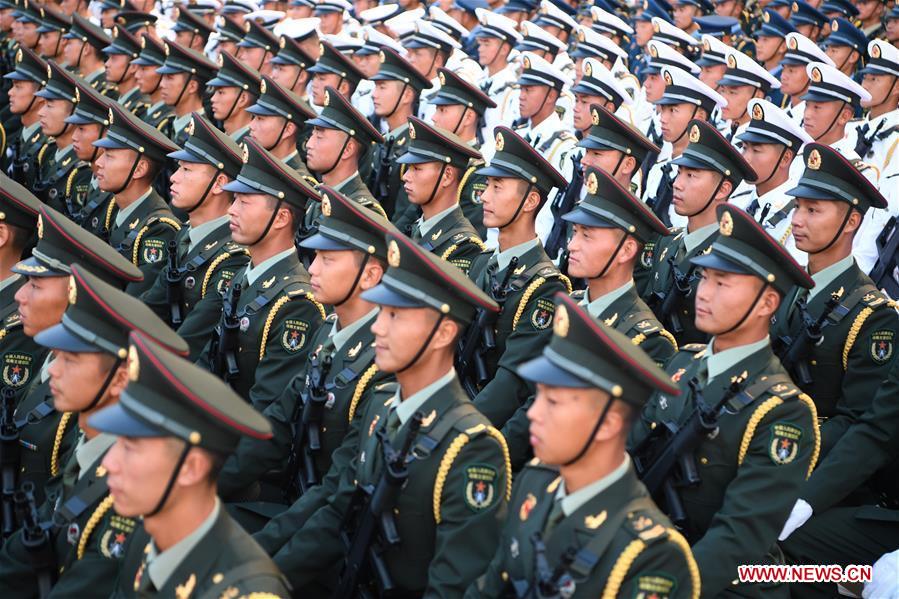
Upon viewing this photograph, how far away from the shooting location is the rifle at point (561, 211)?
9.42 m

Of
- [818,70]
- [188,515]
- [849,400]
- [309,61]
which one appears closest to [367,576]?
[188,515]

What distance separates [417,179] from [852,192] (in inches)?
123

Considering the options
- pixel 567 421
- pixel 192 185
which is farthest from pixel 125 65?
pixel 567 421

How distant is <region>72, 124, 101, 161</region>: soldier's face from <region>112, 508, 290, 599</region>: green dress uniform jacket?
6.69 metres

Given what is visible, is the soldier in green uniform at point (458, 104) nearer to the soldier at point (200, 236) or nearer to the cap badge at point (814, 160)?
the soldier at point (200, 236)

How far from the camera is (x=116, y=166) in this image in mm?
8141

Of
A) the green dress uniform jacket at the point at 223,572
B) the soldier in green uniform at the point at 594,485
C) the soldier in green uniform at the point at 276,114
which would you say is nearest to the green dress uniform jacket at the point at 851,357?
the soldier in green uniform at the point at 594,485

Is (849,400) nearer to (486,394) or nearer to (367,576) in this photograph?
(486,394)

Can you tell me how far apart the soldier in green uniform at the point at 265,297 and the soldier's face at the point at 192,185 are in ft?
2.68

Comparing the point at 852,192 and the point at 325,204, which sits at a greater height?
the point at 852,192

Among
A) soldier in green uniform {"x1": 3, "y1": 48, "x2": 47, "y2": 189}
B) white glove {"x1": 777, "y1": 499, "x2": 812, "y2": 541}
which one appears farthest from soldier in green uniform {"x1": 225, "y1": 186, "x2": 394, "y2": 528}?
soldier in green uniform {"x1": 3, "y1": 48, "x2": 47, "y2": 189}

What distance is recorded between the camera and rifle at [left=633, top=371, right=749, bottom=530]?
444cm

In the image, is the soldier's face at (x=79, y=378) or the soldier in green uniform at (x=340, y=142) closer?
the soldier's face at (x=79, y=378)

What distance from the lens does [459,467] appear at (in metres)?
4.05
